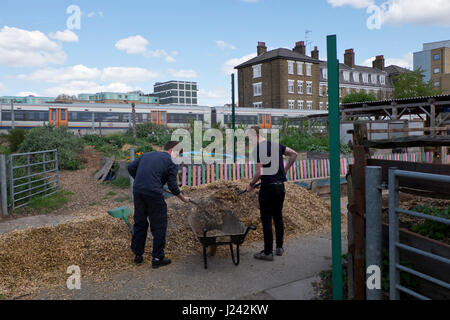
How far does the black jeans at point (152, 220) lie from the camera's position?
514 centimetres

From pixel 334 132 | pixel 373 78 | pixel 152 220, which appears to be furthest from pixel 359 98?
pixel 334 132

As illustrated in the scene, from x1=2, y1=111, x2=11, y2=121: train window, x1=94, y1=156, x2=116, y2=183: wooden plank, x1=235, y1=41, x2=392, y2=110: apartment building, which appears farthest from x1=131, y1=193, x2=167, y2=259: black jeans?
x1=235, y1=41, x2=392, y2=110: apartment building

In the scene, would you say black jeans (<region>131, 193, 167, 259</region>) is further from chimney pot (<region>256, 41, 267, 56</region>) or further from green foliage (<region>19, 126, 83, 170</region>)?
chimney pot (<region>256, 41, 267, 56</region>)

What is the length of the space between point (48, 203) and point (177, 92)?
4009 inches

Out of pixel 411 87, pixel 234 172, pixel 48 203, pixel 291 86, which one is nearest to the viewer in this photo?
pixel 48 203

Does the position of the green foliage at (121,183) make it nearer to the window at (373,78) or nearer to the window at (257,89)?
the window at (257,89)

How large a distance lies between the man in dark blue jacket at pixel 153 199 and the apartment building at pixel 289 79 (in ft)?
142

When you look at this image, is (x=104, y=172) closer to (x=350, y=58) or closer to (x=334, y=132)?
(x=334, y=132)

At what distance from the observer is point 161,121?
30328 mm

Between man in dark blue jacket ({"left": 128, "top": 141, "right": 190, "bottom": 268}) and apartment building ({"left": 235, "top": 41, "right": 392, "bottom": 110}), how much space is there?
142 feet

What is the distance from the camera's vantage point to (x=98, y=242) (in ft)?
19.2
